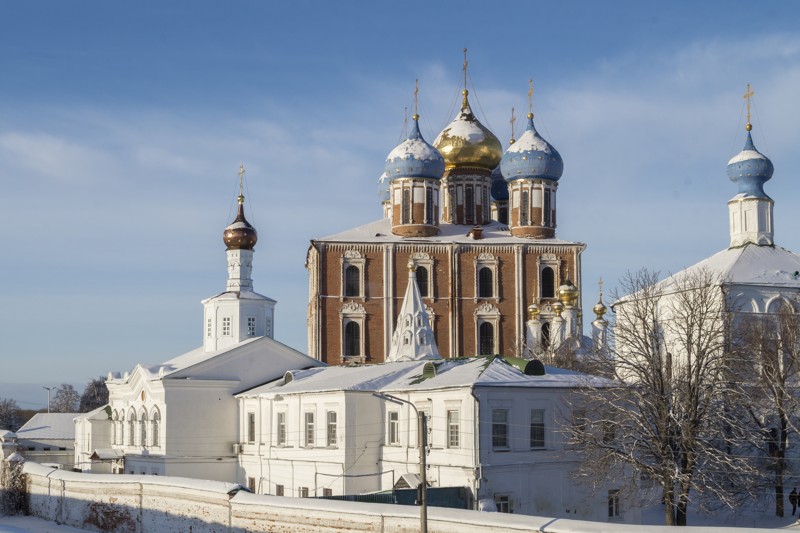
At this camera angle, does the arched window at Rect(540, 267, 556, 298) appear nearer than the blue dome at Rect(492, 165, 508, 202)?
Yes

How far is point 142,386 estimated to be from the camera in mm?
45125

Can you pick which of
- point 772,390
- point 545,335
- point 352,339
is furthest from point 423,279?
point 772,390

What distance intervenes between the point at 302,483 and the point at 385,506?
15212mm

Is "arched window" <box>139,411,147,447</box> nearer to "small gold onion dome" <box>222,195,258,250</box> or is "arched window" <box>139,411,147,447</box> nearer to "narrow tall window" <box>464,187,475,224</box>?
"small gold onion dome" <box>222,195,258,250</box>

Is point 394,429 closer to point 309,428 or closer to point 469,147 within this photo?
point 309,428

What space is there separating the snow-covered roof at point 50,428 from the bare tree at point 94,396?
4076 centimetres

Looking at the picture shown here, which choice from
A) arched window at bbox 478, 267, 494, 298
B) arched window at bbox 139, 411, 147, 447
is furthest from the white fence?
arched window at bbox 478, 267, 494, 298

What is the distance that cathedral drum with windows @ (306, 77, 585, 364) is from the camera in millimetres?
56688

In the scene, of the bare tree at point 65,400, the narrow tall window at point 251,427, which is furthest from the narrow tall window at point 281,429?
the bare tree at point 65,400

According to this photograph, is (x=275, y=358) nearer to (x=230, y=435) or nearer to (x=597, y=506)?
(x=230, y=435)

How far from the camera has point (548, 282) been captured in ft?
193

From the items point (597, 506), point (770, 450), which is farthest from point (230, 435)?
point (770, 450)

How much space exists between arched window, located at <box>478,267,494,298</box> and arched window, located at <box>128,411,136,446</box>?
19.9m

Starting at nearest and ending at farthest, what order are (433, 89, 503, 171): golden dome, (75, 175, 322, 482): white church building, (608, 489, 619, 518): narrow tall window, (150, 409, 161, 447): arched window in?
(608, 489, 619, 518): narrow tall window < (75, 175, 322, 482): white church building < (150, 409, 161, 447): arched window < (433, 89, 503, 171): golden dome
